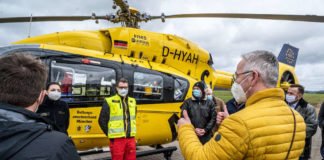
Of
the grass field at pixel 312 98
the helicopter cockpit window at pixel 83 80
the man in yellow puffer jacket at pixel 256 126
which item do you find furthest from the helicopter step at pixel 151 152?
the grass field at pixel 312 98

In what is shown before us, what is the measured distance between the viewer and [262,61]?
1.93 meters

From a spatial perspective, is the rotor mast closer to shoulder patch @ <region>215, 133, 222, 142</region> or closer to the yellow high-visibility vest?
the yellow high-visibility vest

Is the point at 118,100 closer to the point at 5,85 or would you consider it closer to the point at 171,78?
the point at 171,78

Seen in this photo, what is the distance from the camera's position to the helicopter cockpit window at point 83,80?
5.42 meters

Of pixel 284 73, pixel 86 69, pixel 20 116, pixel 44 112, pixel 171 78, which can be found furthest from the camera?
pixel 284 73

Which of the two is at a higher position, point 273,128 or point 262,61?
point 262,61

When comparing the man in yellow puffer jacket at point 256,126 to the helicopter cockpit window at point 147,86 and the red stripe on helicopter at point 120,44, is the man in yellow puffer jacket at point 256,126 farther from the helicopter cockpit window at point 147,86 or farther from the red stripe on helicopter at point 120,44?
the red stripe on helicopter at point 120,44

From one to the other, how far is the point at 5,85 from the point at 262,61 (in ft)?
4.80

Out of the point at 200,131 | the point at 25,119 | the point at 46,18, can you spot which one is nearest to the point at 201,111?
the point at 200,131

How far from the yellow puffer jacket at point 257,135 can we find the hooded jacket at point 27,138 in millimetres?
819

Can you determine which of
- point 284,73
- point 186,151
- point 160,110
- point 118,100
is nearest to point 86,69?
point 118,100

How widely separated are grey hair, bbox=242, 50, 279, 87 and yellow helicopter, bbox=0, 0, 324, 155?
316 cm

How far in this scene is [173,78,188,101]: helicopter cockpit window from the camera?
6.98 m

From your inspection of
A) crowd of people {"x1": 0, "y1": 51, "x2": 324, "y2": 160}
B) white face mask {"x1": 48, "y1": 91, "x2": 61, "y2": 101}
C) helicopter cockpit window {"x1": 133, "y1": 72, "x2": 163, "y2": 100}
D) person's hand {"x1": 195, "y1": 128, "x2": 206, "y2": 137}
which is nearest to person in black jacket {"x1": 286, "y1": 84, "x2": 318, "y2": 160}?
person's hand {"x1": 195, "y1": 128, "x2": 206, "y2": 137}
